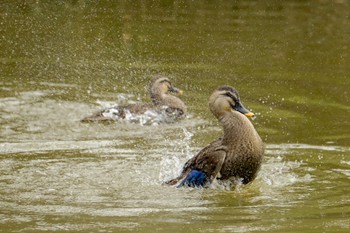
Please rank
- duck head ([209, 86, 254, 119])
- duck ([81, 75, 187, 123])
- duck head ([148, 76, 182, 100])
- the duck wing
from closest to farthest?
the duck wing < duck head ([209, 86, 254, 119]) < duck ([81, 75, 187, 123]) < duck head ([148, 76, 182, 100])

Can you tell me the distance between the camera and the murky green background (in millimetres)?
8359

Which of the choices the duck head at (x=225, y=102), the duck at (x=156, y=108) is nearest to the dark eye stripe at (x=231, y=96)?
the duck head at (x=225, y=102)

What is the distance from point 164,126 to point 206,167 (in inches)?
140

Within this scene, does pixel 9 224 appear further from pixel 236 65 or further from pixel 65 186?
pixel 236 65

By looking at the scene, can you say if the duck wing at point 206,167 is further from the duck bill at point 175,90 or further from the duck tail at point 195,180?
the duck bill at point 175,90

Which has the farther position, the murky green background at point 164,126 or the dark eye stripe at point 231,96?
the dark eye stripe at point 231,96

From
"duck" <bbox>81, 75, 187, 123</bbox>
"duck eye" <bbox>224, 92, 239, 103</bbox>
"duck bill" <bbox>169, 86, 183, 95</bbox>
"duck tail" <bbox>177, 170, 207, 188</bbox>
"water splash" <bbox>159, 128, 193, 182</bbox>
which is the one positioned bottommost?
"duck tail" <bbox>177, 170, 207, 188</bbox>

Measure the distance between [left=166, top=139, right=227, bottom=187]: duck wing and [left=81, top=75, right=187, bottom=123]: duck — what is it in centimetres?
332

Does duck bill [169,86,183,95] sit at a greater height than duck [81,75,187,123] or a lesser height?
greater

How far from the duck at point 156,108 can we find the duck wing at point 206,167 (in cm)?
332

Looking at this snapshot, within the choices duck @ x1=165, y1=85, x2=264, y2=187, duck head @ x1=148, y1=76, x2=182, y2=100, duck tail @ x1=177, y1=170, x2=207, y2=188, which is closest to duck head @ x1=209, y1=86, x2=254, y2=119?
duck @ x1=165, y1=85, x2=264, y2=187

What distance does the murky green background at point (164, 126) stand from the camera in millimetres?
8359

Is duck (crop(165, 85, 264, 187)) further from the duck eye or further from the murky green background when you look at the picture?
the duck eye

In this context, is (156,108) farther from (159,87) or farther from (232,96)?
(232,96)
